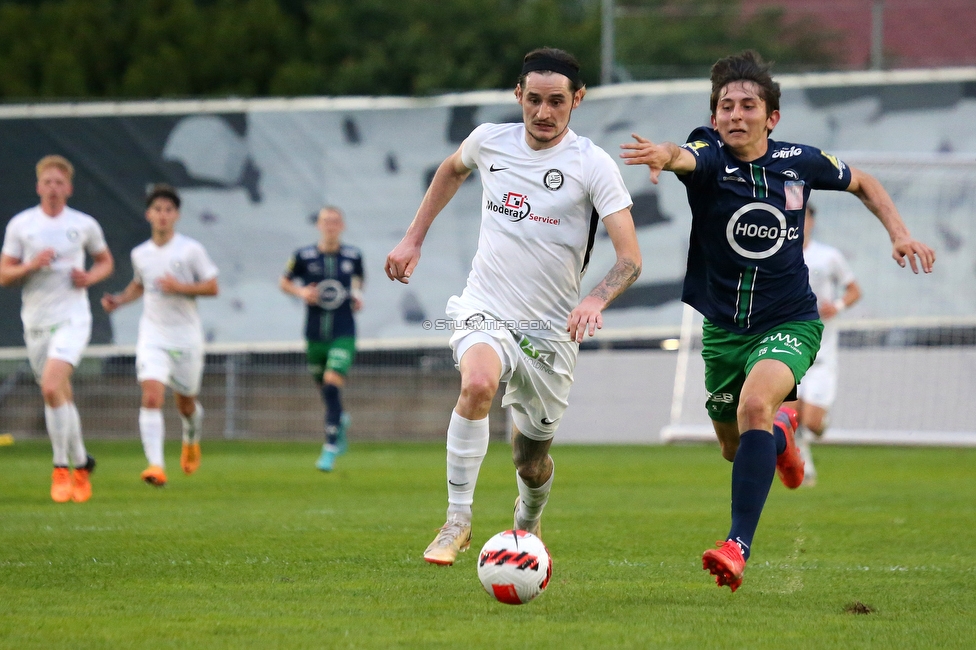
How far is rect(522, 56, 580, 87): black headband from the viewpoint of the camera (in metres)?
6.33

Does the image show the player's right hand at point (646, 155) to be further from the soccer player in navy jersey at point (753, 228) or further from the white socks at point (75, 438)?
the white socks at point (75, 438)

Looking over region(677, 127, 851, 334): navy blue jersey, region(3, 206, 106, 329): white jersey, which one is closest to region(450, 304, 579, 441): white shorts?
region(677, 127, 851, 334): navy blue jersey

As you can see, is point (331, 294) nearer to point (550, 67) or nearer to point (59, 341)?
point (59, 341)

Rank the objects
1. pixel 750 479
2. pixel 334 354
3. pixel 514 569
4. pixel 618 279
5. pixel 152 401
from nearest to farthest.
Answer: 1. pixel 514 569
2. pixel 750 479
3. pixel 618 279
4. pixel 152 401
5. pixel 334 354

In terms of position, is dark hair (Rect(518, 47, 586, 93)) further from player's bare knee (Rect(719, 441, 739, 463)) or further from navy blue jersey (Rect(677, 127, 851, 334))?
player's bare knee (Rect(719, 441, 739, 463))

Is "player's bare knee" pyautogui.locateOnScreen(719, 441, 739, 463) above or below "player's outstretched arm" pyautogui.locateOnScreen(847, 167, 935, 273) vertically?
below

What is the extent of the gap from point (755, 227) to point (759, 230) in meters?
0.02

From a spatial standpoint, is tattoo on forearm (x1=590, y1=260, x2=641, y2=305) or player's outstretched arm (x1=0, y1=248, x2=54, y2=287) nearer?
tattoo on forearm (x1=590, y1=260, x2=641, y2=305)

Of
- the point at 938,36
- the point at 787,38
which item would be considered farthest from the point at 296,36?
the point at 938,36

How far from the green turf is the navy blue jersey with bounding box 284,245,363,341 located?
243cm

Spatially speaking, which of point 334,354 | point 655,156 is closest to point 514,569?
point 655,156

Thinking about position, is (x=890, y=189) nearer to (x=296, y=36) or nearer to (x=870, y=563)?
(x=870, y=563)

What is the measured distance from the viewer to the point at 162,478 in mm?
11188

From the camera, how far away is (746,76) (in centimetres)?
633
